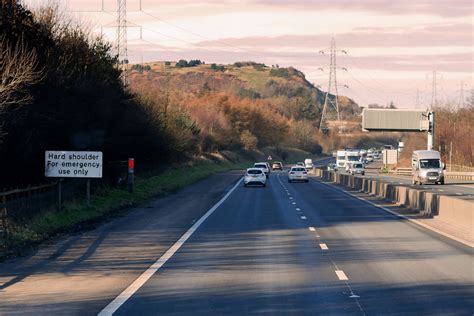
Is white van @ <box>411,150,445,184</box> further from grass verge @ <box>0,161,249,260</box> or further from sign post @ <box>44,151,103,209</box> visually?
sign post @ <box>44,151,103,209</box>

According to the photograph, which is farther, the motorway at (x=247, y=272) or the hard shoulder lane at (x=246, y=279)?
the motorway at (x=247, y=272)

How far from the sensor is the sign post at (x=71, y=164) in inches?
1229

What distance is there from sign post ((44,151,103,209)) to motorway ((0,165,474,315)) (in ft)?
14.2

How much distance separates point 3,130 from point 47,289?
46.8ft

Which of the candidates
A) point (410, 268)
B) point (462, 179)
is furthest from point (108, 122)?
point (462, 179)

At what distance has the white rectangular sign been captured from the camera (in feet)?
102

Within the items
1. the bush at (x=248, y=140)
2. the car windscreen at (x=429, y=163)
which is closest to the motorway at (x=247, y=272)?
the car windscreen at (x=429, y=163)

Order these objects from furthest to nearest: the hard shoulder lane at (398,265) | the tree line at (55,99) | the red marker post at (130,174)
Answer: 1. the red marker post at (130,174)
2. the tree line at (55,99)
3. the hard shoulder lane at (398,265)

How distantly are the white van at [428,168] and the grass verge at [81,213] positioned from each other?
792 inches

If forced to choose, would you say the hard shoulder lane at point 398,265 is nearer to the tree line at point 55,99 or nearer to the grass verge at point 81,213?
the grass verge at point 81,213

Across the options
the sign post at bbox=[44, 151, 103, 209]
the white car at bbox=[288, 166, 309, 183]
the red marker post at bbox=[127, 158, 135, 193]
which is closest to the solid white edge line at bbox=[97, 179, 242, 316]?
the sign post at bbox=[44, 151, 103, 209]

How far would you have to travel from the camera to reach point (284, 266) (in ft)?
54.9

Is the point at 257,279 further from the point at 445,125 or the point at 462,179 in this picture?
the point at 445,125

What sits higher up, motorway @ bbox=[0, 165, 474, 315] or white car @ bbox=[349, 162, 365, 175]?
motorway @ bbox=[0, 165, 474, 315]
